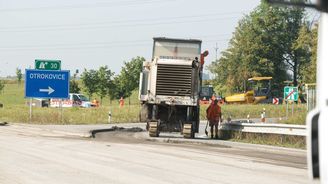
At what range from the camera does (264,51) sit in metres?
92.3

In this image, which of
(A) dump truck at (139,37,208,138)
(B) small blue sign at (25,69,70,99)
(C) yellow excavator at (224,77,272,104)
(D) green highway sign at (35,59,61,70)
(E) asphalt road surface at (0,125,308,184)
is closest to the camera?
(E) asphalt road surface at (0,125,308,184)

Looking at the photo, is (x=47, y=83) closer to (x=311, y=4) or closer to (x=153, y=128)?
(x=153, y=128)

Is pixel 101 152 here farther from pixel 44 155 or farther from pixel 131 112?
pixel 131 112

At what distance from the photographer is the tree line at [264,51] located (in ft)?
301

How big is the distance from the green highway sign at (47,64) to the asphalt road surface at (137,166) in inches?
647

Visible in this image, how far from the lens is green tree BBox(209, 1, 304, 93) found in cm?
9169

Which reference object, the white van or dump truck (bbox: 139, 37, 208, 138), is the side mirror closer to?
dump truck (bbox: 139, 37, 208, 138)

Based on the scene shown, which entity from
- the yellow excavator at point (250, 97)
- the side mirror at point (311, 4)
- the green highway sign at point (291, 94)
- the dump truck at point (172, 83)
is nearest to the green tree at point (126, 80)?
the yellow excavator at point (250, 97)

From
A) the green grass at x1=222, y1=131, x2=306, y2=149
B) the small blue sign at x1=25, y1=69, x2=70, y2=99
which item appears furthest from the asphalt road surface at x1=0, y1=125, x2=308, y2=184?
the small blue sign at x1=25, y1=69, x2=70, y2=99

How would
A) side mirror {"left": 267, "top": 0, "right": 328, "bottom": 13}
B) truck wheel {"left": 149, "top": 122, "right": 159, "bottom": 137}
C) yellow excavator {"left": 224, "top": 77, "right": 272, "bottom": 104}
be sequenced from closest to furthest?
side mirror {"left": 267, "top": 0, "right": 328, "bottom": 13}, truck wheel {"left": 149, "top": 122, "right": 159, "bottom": 137}, yellow excavator {"left": 224, "top": 77, "right": 272, "bottom": 104}

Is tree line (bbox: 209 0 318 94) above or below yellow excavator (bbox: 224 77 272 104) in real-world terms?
above

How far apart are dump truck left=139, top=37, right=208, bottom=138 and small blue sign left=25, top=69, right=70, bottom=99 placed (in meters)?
10.2

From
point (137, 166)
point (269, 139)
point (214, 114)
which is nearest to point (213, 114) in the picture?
point (214, 114)

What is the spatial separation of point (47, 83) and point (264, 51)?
62.0m
